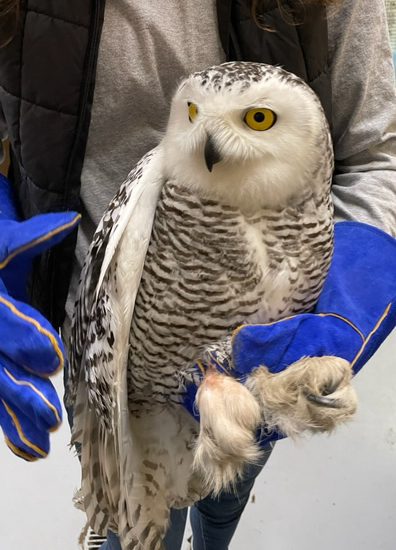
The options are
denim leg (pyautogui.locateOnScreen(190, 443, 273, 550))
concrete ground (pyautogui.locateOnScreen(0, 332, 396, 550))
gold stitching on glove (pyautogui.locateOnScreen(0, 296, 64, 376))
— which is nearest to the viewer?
gold stitching on glove (pyautogui.locateOnScreen(0, 296, 64, 376))

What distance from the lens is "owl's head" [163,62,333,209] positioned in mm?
547

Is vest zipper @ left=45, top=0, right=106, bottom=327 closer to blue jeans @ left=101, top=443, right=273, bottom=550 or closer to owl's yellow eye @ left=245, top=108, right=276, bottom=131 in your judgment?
owl's yellow eye @ left=245, top=108, right=276, bottom=131

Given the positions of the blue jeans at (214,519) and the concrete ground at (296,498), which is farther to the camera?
the concrete ground at (296,498)

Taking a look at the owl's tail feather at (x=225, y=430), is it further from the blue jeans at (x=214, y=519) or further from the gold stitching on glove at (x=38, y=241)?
the blue jeans at (x=214, y=519)

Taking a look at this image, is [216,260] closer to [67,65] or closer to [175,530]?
[67,65]

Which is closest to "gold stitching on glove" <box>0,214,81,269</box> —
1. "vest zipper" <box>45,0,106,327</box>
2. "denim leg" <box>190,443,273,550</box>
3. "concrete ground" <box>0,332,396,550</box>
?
"vest zipper" <box>45,0,106,327</box>

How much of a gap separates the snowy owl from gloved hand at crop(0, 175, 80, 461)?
0.08 m

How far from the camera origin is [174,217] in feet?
1.98

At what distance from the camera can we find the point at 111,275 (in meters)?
0.62

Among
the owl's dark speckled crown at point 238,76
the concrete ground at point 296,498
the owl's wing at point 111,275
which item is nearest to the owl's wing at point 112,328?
the owl's wing at point 111,275

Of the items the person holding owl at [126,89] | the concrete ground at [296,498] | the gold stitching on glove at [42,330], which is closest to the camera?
the gold stitching on glove at [42,330]

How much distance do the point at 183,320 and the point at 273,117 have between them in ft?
0.79

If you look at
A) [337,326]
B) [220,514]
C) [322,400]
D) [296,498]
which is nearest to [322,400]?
[322,400]

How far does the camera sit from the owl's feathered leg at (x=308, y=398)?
0.54 metres
